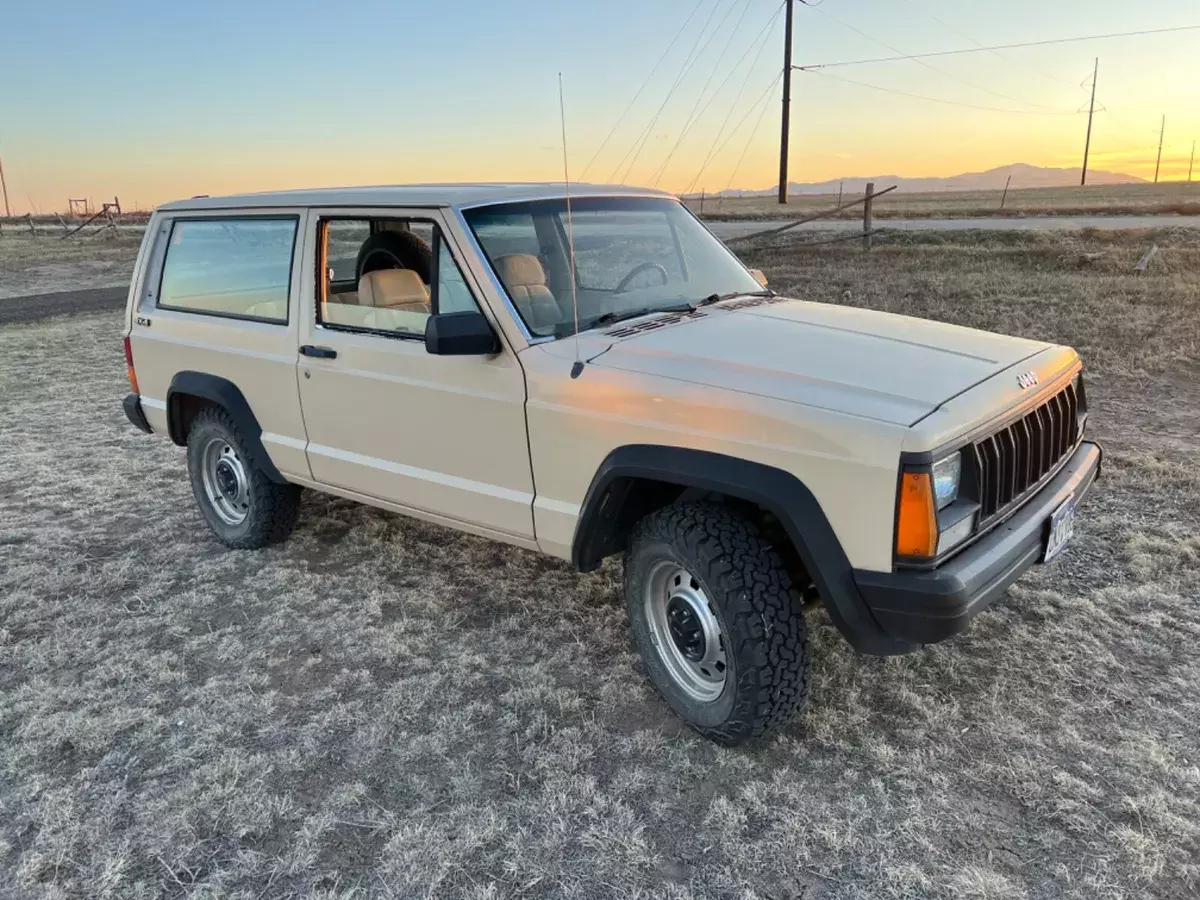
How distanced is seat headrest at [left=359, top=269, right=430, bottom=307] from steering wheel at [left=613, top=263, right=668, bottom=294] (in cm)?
89

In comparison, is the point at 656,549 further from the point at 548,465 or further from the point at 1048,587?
the point at 1048,587

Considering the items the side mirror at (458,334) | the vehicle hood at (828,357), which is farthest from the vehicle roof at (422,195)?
the vehicle hood at (828,357)

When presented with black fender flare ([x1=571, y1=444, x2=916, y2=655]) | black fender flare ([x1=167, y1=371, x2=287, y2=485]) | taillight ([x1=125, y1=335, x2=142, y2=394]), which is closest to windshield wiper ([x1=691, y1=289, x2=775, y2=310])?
black fender flare ([x1=571, y1=444, x2=916, y2=655])

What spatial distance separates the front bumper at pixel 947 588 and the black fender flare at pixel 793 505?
5 centimetres

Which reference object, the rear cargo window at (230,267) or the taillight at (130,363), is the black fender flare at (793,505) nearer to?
the rear cargo window at (230,267)

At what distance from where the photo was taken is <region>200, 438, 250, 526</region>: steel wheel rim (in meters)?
4.87

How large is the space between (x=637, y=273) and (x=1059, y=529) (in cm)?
199

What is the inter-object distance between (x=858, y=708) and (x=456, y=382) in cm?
201

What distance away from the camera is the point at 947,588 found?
2453 millimetres

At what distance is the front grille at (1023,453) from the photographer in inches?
107

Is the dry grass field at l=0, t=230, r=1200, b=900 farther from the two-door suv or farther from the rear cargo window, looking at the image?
the rear cargo window

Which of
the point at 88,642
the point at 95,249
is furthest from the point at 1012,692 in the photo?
the point at 95,249

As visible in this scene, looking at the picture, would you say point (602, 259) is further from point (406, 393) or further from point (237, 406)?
point (237, 406)

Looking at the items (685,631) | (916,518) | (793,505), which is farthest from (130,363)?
(916,518)
